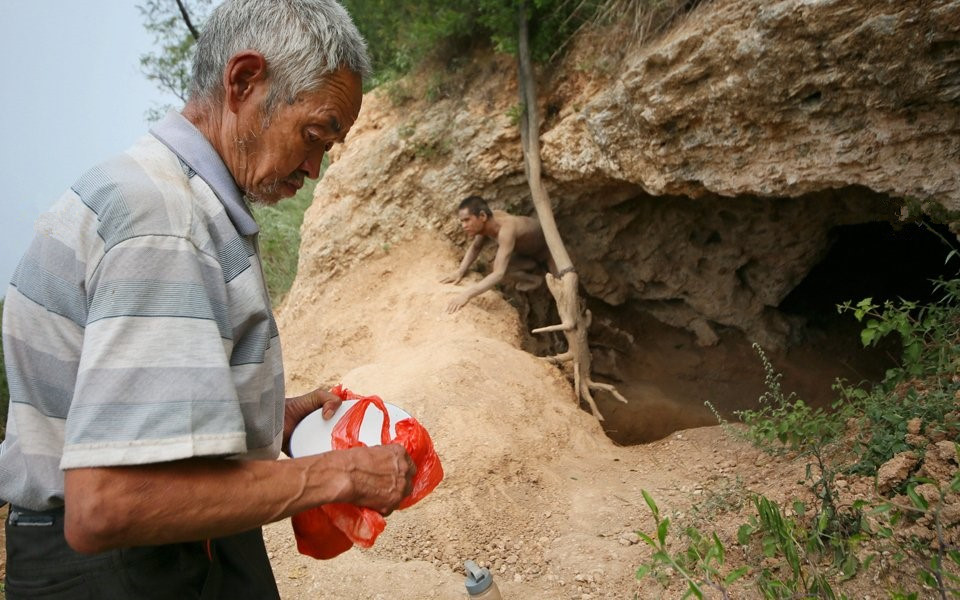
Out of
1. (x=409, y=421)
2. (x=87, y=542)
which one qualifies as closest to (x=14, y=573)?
(x=87, y=542)

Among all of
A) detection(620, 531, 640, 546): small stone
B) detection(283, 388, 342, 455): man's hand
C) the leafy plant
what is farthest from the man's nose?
detection(620, 531, 640, 546): small stone

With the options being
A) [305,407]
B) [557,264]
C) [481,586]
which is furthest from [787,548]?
[557,264]

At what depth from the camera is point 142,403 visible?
2.87ft

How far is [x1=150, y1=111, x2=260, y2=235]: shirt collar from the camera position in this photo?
44.7 inches

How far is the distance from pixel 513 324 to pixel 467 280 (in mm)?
681

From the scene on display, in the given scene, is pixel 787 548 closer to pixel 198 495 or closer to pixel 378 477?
pixel 378 477

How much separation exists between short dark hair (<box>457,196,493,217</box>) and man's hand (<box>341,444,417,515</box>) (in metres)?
4.56

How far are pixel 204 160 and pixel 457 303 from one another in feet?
13.9

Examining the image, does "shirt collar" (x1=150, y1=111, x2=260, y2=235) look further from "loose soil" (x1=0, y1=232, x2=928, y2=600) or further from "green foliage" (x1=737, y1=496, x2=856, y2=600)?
"loose soil" (x1=0, y1=232, x2=928, y2=600)

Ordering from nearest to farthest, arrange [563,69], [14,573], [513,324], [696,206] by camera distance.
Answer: [14,573]
[563,69]
[513,324]
[696,206]

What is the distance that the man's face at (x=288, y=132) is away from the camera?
1.22m

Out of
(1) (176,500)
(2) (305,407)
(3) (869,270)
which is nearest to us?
(1) (176,500)

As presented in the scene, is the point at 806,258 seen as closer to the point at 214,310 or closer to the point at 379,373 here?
the point at 379,373

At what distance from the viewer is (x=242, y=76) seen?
3.91 ft
